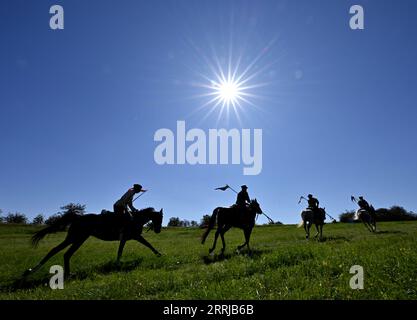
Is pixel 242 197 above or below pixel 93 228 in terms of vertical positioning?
above

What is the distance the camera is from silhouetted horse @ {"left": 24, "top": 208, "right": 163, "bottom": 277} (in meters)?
12.7

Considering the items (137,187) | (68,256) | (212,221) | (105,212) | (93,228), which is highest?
(137,187)

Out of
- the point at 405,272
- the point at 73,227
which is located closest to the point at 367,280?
the point at 405,272

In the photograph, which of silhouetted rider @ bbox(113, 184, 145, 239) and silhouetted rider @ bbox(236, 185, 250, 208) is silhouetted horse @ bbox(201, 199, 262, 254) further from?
silhouetted rider @ bbox(113, 184, 145, 239)

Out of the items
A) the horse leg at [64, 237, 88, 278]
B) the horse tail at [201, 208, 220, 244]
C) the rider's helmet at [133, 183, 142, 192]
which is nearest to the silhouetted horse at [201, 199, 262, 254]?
the horse tail at [201, 208, 220, 244]

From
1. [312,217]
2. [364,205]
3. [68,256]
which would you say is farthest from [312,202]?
[68,256]

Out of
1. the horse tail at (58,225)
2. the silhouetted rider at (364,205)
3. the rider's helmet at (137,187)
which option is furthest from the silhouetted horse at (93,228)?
the silhouetted rider at (364,205)

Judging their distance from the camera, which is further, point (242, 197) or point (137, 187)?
point (242, 197)

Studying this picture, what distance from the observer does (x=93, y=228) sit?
1384 cm

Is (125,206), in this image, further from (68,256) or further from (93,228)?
(68,256)

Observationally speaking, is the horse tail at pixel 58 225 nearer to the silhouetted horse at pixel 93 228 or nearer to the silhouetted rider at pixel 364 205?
the silhouetted horse at pixel 93 228

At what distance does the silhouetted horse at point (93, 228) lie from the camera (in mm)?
12742
